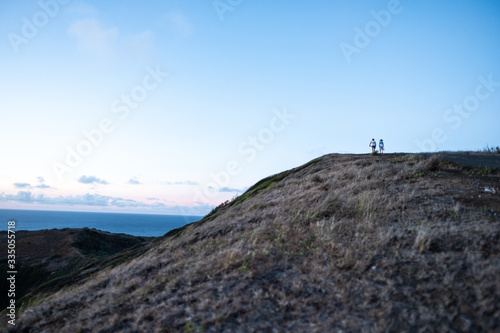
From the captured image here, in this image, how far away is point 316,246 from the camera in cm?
863

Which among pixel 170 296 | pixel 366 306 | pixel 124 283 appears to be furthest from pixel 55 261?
pixel 366 306

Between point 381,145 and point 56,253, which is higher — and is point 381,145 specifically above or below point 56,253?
above

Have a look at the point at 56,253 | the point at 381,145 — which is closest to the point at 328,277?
the point at 381,145

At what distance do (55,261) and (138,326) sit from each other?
95.9 ft

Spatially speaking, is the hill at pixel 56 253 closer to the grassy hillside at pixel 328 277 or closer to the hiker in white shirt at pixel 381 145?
the grassy hillside at pixel 328 277

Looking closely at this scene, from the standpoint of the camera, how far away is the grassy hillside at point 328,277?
222 inches

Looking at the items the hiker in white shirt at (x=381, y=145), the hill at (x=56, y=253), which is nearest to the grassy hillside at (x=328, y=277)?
the hill at (x=56, y=253)

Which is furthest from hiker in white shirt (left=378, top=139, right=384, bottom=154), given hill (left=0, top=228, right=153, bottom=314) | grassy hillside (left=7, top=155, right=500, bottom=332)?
hill (left=0, top=228, right=153, bottom=314)

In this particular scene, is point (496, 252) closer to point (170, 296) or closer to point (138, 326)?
point (170, 296)

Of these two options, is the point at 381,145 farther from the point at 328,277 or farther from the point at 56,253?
the point at 56,253

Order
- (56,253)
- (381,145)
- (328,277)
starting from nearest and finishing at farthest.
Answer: (328,277), (381,145), (56,253)

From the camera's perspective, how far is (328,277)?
6.99 meters

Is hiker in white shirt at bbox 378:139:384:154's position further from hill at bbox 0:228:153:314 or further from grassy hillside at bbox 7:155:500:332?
hill at bbox 0:228:153:314

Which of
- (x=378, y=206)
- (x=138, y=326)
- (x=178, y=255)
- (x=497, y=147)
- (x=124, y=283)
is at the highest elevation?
(x=497, y=147)
